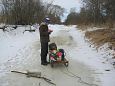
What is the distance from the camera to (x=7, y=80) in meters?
8.65

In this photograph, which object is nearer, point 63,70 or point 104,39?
point 63,70

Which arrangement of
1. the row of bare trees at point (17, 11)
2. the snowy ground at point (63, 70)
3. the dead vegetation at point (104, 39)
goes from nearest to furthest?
1. the snowy ground at point (63, 70)
2. the dead vegetation at point (104, 39)
3. the row of bare trees at point (17, 11)

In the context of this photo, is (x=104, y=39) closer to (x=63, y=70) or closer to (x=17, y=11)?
(x=63, y=70)

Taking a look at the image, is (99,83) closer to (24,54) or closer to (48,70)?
(48,70)

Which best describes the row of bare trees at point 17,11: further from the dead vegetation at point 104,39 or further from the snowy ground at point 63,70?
the snowy ground at point 63,70

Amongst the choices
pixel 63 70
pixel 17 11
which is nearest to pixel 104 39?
pixel 63 70

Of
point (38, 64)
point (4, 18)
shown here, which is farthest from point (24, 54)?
point (4, 18)

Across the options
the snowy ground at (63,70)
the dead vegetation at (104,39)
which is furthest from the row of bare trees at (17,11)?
the snowy ground at (63,70)

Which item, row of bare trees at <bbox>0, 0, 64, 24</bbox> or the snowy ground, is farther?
row of bare trees at <bbox>0, 0, 64, 24</bbox>

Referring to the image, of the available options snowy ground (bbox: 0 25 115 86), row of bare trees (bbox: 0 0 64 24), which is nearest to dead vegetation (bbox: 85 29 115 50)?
snowy ground (bbox: 0 25 115 86)

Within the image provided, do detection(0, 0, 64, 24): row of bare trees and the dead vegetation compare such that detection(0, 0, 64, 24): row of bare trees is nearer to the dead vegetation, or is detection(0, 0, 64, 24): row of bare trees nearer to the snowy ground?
the dead vegetation

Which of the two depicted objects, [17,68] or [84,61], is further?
[84,61]

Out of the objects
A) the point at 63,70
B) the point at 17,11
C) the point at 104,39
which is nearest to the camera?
the point at 63,70

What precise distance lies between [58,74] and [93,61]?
9.72 ft
